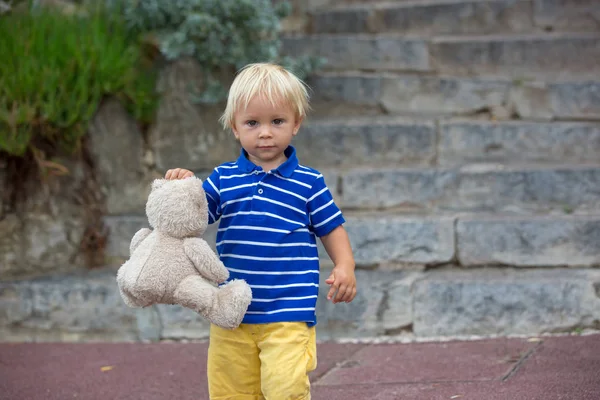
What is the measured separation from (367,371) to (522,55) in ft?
9.53

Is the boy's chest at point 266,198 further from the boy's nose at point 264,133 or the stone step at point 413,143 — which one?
the stone step at point 413,143

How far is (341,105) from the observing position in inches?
205

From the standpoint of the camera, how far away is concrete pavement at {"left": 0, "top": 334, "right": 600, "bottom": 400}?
10.2ft

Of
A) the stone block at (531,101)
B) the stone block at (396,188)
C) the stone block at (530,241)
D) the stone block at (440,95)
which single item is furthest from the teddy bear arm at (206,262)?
the stone block at (531,101)

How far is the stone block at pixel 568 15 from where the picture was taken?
5656 millimetres

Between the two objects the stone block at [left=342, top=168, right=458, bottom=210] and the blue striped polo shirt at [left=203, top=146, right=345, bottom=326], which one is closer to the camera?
the blue striped polo shirt at [left=203, top=146, right=345, bottom=326]

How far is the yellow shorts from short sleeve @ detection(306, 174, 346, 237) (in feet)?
1.04

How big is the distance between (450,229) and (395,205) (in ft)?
1.40

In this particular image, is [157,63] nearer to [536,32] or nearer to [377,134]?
[377,134]

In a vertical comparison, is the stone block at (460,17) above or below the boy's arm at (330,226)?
above

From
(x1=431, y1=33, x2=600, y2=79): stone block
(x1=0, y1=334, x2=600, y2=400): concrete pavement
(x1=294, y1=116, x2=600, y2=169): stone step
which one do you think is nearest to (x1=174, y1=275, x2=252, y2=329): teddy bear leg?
(x1=0, y1=334, x2=600, y2=400): concrete pavement

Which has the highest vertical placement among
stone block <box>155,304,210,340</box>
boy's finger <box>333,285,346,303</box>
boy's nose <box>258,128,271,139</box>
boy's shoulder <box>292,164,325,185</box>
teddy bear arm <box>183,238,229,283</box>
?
boy's nose <box>258,128,271,139</box>

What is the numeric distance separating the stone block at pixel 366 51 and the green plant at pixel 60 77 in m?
1.37

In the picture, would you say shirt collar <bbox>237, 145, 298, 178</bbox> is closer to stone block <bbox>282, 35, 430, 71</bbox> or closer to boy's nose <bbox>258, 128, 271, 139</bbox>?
boy's nose <bbox>258, 128, 271, 139</bbox>
